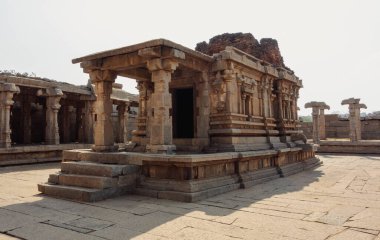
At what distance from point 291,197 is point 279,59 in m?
15.8

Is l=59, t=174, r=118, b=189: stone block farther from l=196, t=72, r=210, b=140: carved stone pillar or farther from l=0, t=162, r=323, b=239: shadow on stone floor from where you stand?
l=196, t=72, r=210, b=140: carved stone pillar

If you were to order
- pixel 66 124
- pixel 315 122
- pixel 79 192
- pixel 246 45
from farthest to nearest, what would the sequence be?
pixel 315 122 < pixel 66 124 < pixel 246 45 < pixel 79 192

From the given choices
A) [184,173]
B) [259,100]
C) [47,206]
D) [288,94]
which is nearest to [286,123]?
[288,94]

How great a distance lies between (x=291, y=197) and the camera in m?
6.84

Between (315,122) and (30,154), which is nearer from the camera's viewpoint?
(30,154)

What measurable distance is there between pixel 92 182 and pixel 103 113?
2.74m

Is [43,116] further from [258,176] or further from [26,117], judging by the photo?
[258,176]

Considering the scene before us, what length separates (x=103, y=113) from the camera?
900cm

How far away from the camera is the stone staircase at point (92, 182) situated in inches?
256

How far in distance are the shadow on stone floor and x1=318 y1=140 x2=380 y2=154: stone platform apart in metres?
16.3

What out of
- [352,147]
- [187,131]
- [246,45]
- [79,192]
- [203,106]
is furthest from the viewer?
[352,147]

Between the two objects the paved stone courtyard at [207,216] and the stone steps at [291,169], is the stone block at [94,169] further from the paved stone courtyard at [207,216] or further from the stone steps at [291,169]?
the stone steps at [291,169]

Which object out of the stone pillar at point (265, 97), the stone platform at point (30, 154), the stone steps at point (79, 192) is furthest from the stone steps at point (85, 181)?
the stone platform at point (30, 154)

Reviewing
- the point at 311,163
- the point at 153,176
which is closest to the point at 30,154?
the point at 153,176
